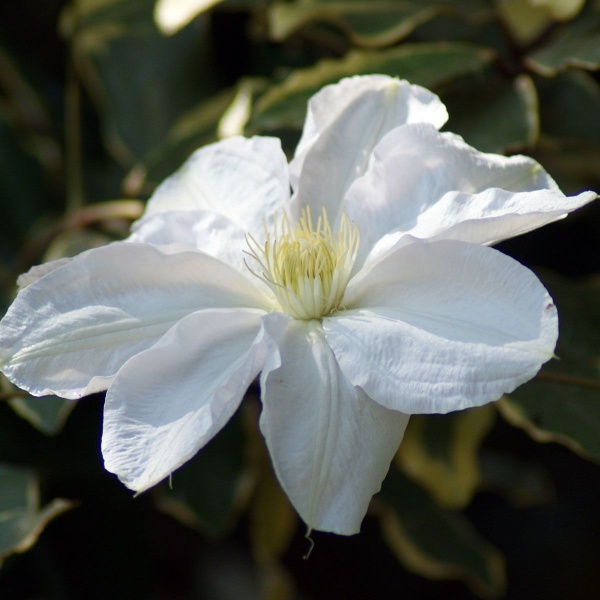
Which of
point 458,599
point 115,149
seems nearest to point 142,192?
point 115,149

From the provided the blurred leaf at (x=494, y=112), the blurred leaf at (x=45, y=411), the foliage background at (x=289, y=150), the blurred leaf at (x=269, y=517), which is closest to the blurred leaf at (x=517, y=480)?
the foliage background at (x=289, y=150)

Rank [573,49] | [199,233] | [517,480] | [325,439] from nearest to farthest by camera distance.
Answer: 1. [325,439]
2. [199,233]
3. [573,49]
4. [517,480]

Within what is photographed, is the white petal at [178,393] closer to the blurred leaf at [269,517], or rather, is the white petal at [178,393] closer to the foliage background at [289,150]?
the foliage background at [289,150]

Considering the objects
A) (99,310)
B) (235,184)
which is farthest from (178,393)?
(235,184)

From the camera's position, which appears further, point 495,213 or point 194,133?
point 194,133

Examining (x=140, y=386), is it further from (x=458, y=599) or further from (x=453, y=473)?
(x=458, y=599)

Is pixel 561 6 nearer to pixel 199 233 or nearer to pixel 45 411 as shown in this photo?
pixel 199 233
